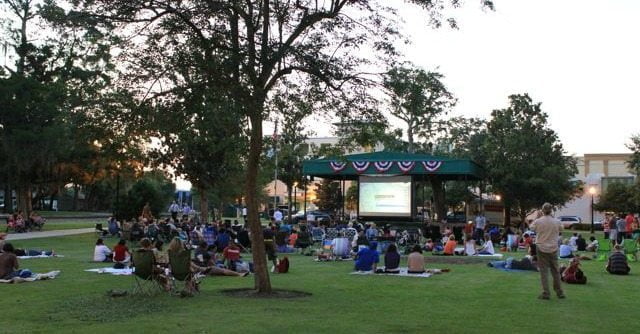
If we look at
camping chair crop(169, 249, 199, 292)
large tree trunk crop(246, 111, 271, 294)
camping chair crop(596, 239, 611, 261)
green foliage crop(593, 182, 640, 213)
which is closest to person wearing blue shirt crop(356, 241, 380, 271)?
large tree trunk crop(246, 111, 271, 294)

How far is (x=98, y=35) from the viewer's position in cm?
1162

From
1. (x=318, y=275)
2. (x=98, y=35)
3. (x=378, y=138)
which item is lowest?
(x=318, y=275)

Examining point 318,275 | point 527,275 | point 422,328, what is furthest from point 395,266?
point 422,328

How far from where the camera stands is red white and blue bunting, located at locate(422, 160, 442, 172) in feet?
110

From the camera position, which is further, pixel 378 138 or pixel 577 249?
pixel 577 249

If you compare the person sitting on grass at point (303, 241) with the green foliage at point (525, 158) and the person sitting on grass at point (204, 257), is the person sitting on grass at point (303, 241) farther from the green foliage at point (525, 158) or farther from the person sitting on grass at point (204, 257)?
the green foliage at point (525, 158)

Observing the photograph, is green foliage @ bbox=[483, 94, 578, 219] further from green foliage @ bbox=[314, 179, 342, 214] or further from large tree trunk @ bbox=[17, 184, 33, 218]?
green foliage @ bbox=[314, 179, 342, 214]

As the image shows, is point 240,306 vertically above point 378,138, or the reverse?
point 378,138

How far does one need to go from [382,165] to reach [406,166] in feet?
4.05

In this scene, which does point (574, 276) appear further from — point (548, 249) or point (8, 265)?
point (8, 265)

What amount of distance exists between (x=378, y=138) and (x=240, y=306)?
4915mm

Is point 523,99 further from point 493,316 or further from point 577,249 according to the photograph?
point 493,316

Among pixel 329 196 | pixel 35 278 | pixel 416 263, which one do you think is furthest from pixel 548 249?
pixel 329 196

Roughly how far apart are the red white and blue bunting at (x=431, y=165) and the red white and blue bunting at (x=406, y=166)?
575mm
